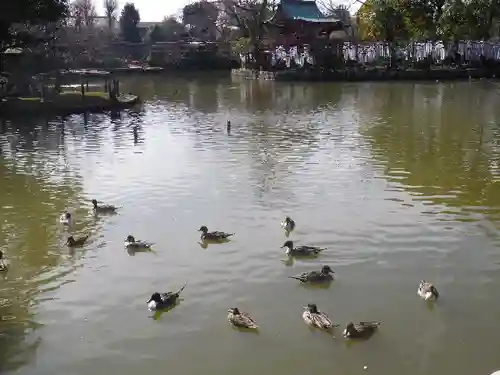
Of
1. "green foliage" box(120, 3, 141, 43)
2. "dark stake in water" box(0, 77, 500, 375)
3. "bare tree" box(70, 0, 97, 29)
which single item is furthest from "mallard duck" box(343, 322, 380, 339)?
"green foliage" box(120, 3, 141, 43)

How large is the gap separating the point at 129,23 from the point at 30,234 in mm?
79141

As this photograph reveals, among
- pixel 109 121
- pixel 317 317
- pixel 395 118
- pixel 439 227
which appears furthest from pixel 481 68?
pixel 317 317

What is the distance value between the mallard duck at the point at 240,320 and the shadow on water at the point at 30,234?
2.47 m

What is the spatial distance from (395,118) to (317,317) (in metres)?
20.7

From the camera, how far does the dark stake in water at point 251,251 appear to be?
7.77 metres

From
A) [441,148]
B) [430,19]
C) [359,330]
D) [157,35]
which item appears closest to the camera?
[359,330]

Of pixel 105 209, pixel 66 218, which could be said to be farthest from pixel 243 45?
pixel 66 218

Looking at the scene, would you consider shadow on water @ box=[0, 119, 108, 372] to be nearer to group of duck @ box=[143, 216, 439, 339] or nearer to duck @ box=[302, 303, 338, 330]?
group of duck @ box=[143, 216, 439, 339]

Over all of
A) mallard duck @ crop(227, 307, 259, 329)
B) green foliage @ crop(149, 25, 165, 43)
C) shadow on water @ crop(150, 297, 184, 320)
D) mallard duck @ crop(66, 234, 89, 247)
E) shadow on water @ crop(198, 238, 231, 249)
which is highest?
green foliage @ crop(149, 25, 165, 43)

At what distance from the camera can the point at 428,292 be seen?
8.91 metres

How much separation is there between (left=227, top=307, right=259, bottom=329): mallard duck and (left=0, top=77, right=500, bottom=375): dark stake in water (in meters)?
0.13

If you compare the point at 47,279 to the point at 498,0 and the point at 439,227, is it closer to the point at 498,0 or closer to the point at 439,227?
the point at 439,227

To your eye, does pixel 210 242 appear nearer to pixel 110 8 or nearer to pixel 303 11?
pixel 303 11

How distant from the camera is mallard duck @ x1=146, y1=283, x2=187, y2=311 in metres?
8.77
